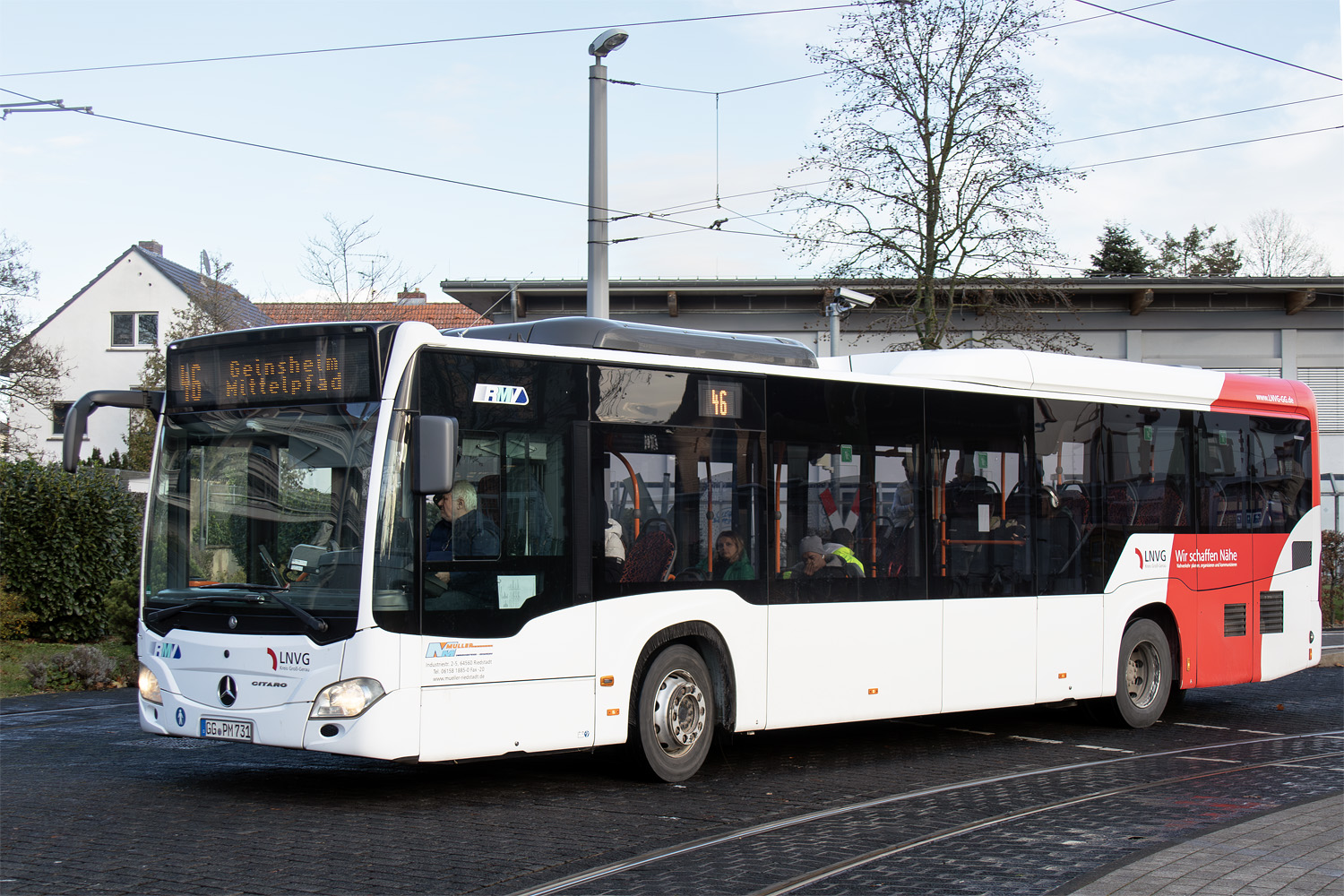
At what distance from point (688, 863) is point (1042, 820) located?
2411 mm

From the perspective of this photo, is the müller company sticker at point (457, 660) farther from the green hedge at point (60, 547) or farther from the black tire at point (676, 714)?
the green hedge at point (60, 547)

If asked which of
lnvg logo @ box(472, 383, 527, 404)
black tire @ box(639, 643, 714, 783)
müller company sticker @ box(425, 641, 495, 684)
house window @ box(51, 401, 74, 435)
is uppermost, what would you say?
house window @ box(51, 401, 74, 435)

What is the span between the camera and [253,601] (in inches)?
321

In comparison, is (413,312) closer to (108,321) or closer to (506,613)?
(108,321)

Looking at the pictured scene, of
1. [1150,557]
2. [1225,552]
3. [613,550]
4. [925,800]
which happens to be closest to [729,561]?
[613,550]

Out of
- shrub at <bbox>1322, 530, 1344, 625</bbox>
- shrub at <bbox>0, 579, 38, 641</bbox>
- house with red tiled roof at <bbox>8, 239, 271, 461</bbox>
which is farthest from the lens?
house with red tiled roof at <bbox>8, 239, 271, 461</bbox>

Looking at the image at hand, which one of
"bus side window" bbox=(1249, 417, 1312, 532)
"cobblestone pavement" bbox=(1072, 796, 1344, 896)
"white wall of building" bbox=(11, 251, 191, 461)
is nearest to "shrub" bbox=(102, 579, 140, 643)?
"bus side window" bbox=(1249, 417, 1312, 532)

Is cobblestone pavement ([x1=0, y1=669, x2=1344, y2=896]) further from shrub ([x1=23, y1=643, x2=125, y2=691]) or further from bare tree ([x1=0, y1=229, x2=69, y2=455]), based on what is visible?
bare tree ([x1=0, y1=229, x2=69, y2=455])

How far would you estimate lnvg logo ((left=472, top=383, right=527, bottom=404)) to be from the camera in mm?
8414

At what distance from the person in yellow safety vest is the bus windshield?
151 inches

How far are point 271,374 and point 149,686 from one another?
2126 mm

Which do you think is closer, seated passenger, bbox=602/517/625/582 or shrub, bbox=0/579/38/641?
seated passenger, bbox=602/517/625/582

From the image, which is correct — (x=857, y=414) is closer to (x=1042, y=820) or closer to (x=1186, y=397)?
(x=1042, y=820)

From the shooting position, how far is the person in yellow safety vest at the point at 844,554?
10.3m
